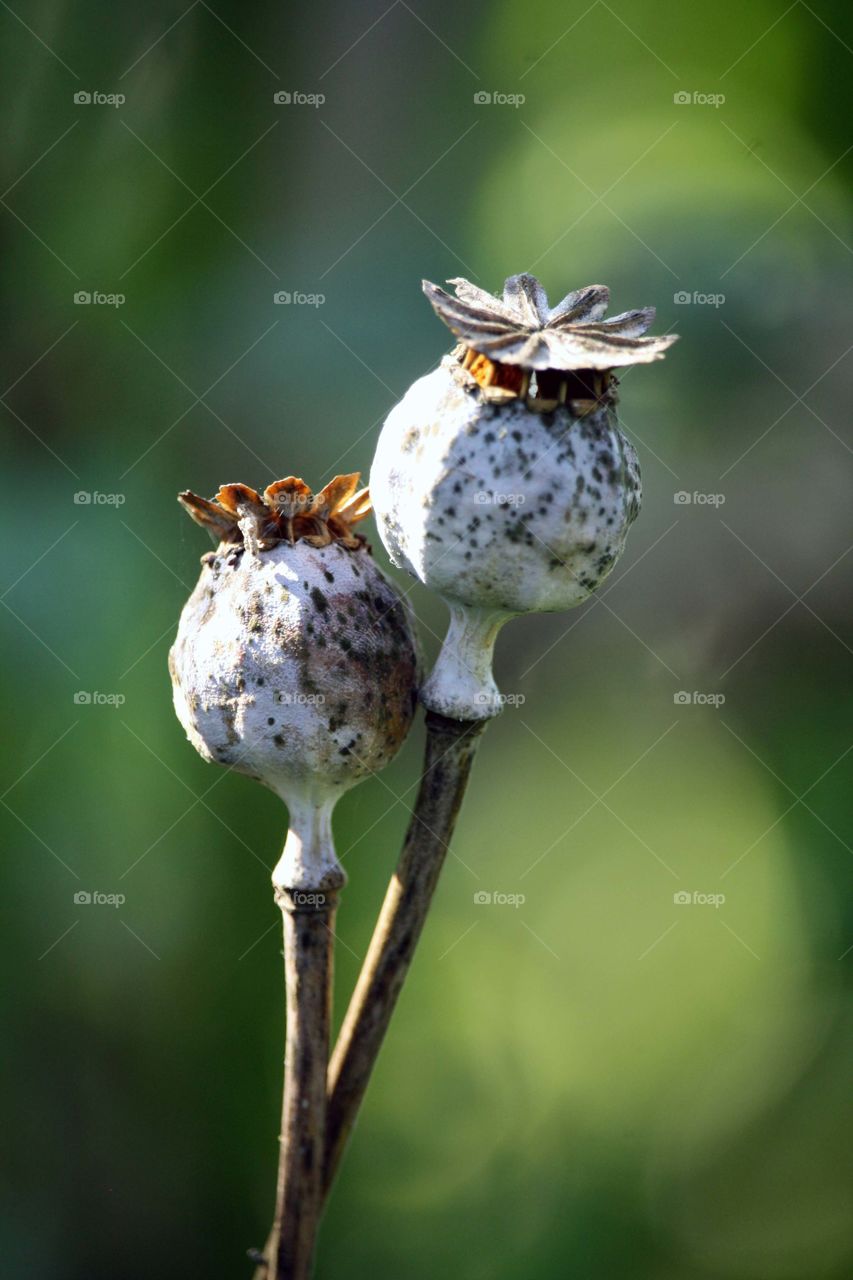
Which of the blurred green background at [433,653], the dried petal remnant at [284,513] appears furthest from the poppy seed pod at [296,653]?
the blurred green background at [433,653]

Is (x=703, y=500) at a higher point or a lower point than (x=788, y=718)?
higher

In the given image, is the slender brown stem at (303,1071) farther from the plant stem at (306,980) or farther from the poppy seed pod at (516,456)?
the poppy seed pod at (516,456)

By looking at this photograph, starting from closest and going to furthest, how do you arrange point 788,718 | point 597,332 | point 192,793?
point 597,332 → point 192,793 → point 788,718

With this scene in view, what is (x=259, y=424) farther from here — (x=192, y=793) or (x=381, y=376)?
(x=192, y=793)

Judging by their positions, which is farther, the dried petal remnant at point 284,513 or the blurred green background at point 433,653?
the blurred green background at point 433,653

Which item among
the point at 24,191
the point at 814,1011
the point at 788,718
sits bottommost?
the point at 814,1011

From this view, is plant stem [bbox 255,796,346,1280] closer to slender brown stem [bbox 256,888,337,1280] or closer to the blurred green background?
slender brown stem [bbox 256,888,337,1280]

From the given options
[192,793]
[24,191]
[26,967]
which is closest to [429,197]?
[24,191]
